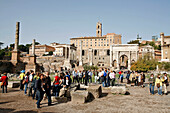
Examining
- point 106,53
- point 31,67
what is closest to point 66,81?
point 31,67

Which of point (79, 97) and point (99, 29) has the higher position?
point (99, 29)

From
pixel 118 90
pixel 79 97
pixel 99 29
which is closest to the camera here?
pixel 79 97

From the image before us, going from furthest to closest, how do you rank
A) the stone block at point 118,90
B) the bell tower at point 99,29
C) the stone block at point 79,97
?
the bell tower at point 99,29 < the stone block at point 118,90 < the stone block at point 79,97

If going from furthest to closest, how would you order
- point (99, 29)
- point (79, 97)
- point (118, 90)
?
1. point (99, 29)
2. point (118, 90)
3. point (79, 97)

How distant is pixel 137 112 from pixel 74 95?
9.07ft

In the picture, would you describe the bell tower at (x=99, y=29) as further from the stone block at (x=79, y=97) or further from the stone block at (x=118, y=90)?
the stone block at (x=79, y=97)

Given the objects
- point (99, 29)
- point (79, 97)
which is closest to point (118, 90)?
point (79, 97)

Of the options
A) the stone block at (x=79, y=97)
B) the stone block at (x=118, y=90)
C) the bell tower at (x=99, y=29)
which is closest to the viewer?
the stone block at (x=79, y=97)

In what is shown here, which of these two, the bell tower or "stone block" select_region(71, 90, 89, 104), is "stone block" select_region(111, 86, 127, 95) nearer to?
"stone block" select_region(71, 90, 89, 104)

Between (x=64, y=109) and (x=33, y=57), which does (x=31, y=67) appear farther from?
(x=64, y=109)

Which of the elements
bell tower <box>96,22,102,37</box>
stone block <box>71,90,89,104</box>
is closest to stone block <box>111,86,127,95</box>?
stone block <box>71,90,89,104</box>

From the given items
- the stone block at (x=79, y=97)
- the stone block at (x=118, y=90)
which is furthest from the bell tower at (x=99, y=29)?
the stone block at (x=79, y=97)

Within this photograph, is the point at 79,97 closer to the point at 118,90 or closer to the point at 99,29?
the point at 118,90

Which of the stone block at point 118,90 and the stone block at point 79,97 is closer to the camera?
the stone block at point 79,97
